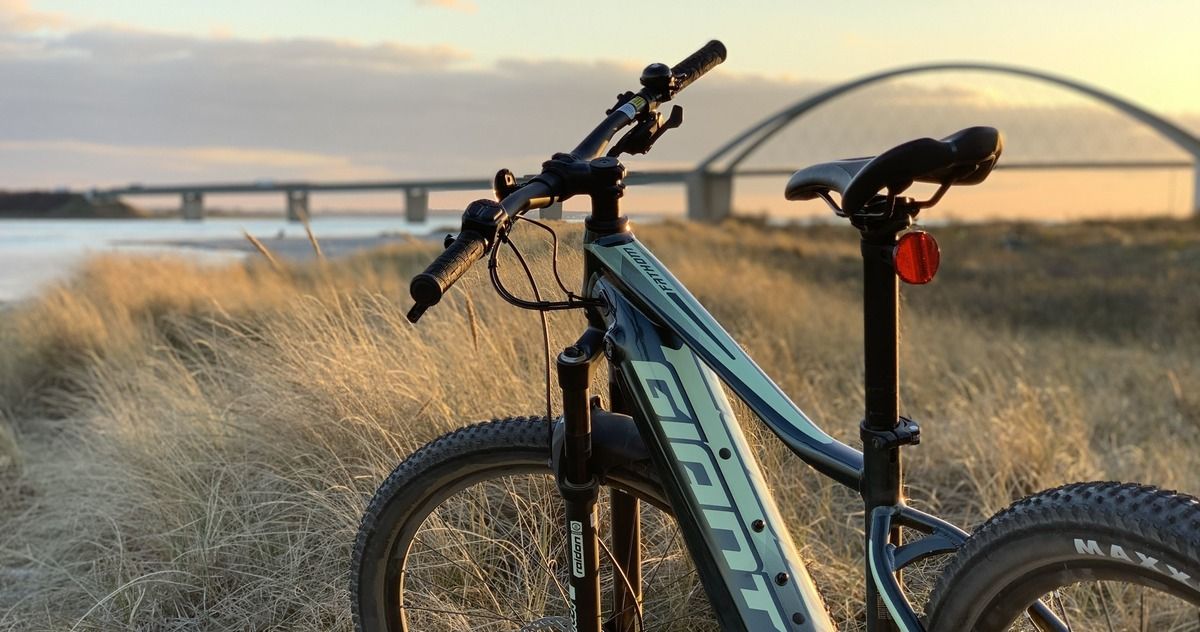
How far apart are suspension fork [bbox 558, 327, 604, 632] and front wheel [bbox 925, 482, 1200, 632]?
60 centimetres

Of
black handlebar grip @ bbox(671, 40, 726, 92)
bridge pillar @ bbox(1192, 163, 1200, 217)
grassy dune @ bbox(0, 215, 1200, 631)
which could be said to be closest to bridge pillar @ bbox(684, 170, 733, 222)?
bridge pillar @ bbox(1192, 163, 1200, 217)

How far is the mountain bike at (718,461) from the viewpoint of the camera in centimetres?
118

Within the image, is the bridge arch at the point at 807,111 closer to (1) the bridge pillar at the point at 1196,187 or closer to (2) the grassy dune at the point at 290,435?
(1) the bridge pillar at the point at 1196,187

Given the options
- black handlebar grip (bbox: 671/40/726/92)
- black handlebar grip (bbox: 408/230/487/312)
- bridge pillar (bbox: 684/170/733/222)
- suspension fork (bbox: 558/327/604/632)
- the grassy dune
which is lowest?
the grassy dune

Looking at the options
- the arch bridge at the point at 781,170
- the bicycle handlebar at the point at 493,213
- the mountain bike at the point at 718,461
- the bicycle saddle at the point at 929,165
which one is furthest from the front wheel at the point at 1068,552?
the arch bridge at the point at 781,170

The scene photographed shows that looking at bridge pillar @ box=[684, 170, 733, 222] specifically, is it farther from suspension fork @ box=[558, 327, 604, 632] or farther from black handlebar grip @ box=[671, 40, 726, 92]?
suspension fork @ box=[558, 327, 604, 632]

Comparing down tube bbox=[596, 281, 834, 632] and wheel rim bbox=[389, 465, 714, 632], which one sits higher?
down tube bbox=[596, 281, 834, 632]

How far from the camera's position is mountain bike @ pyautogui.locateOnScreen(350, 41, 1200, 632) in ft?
3.87

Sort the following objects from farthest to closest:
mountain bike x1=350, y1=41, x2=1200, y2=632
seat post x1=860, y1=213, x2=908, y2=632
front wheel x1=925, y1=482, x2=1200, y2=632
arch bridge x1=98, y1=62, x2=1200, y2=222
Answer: arch bridge x1=98, y1=62, x2=1200, y2=222 < seat post x1=860, y1=213, x2=908, y2=632 < mountain bike x1=350, y1=41, x2=1200, y2=632 < front wheel x1=925, y1=482, x2=1200, y2=632

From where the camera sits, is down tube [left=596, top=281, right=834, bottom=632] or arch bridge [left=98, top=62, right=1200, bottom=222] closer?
down tube [left=596, top=281, right=834, bottom=632]

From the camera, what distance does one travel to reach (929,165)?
119 cm

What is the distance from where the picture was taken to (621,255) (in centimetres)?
154

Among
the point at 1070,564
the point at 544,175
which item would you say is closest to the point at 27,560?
the point at 544,175

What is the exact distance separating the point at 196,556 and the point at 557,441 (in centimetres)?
177
